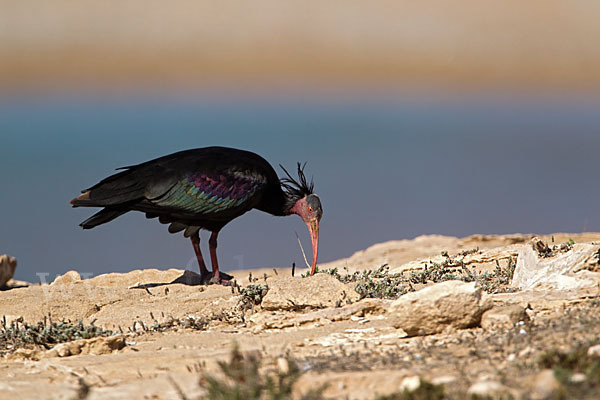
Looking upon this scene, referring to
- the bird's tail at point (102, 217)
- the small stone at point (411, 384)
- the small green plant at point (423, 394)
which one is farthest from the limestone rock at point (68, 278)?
the small green plant at point (423, 394)

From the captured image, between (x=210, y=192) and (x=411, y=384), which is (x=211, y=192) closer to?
(x=210, y=192)

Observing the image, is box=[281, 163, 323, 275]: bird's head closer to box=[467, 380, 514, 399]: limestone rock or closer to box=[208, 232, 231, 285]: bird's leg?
box=[208, 232, 231, 285]: bird's leg

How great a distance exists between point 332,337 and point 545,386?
202 centimetres

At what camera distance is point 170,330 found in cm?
645

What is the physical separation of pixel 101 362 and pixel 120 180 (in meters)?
4.28

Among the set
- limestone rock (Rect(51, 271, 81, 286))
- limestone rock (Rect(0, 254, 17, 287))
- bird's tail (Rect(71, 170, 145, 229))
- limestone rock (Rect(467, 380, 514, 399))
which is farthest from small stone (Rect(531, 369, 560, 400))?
limestone rock (Rect(0, 254, 17, 287))

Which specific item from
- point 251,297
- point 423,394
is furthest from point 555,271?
point 423,394

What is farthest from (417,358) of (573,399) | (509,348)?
(573,399)

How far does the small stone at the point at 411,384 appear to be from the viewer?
3.62 m

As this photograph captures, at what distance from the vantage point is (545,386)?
353cm

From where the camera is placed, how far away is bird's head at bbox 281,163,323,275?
34.0ft

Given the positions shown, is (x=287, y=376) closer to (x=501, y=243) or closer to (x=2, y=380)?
(x=2, y=380)

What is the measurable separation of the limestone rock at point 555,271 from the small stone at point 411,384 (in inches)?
108

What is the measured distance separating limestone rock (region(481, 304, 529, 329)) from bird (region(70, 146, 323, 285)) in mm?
4644
